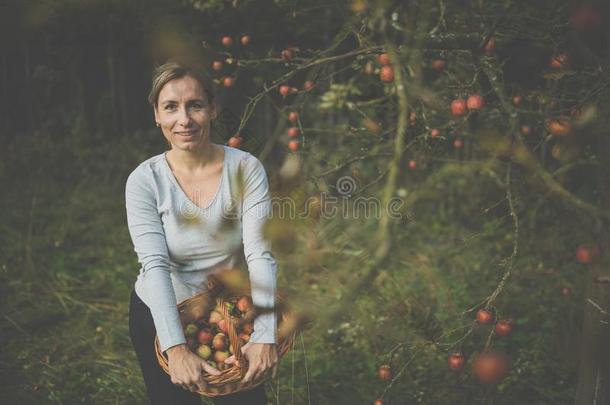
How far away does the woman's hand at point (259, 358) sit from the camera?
1.61 metres

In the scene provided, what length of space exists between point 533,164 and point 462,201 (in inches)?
155

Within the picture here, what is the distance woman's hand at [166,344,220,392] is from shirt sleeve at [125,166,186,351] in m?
0.03

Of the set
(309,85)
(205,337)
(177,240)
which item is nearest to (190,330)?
(205,337)

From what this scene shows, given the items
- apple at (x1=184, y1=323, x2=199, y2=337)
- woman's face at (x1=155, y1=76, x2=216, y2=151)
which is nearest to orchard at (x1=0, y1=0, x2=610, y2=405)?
apple at (x1=184, y1=323, x2=199, y2=337)

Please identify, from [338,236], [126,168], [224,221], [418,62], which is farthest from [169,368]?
[126,168]

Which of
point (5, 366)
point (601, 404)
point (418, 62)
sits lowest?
point (5, 366)

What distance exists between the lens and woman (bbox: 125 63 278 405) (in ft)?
5.45

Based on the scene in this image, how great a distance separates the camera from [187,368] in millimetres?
1585

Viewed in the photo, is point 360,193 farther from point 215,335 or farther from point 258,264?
point 215,335

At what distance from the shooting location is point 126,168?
532 cm

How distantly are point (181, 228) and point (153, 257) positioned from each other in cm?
15

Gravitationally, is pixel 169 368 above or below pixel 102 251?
above

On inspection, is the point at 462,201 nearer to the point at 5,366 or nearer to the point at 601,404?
the point at 601,404

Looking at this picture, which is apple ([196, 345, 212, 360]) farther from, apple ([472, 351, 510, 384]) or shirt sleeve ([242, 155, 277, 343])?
apple ([472, 351, 510, 384])
